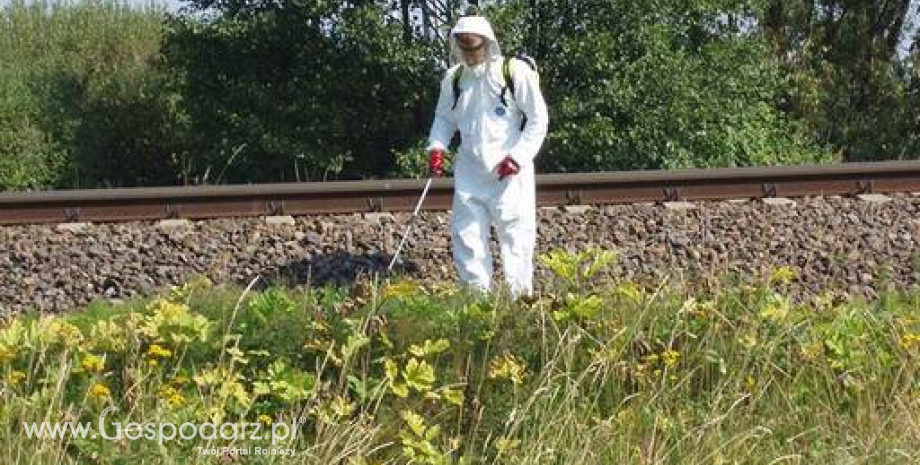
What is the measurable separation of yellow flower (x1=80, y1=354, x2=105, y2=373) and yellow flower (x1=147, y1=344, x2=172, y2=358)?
16cm

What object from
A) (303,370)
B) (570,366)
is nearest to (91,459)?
(303,370)

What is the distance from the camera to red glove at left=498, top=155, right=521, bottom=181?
851cm

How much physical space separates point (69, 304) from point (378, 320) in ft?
13.9

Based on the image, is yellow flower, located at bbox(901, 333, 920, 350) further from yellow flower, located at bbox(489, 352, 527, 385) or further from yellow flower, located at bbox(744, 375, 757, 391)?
yellow flower, located at bbox(489, 352, 527, 385)

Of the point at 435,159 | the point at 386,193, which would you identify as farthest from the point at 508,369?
the point at 386,193

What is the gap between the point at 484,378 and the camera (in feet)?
17.8

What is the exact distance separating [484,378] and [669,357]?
0.63m

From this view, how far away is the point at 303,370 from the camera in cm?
538

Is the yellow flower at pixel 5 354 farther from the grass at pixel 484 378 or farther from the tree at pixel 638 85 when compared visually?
the tree at pixel 638 85

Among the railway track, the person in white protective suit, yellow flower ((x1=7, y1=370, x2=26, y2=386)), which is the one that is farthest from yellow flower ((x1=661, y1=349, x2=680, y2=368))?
the railway track

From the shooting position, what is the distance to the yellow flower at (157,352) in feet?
16.9

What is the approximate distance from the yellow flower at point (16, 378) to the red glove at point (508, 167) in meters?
3.88

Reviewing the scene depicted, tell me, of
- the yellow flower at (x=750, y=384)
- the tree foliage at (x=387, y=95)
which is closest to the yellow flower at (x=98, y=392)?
the yellow flower at (x=750, y=384)

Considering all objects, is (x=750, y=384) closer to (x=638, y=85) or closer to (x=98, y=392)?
(x=98, y=392)
